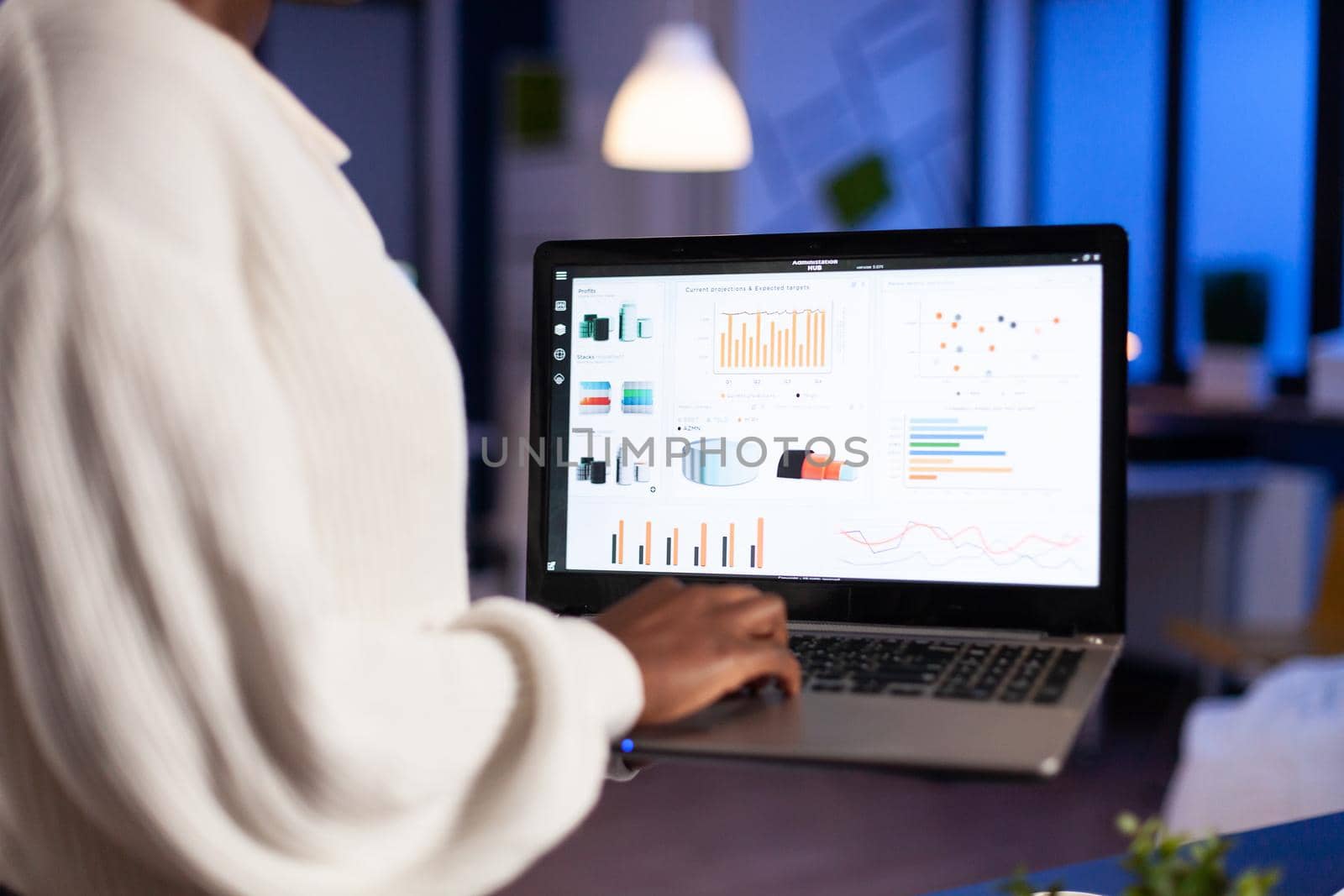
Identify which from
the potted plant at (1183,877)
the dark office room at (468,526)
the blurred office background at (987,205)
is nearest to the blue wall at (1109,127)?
the blurred office background at (987,205)

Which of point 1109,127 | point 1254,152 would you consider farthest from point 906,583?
point 1109,127

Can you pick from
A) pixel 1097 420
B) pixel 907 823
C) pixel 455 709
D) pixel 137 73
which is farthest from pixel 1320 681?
pixel 137 73

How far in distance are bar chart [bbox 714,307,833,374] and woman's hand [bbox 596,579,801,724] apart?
0.34 metres

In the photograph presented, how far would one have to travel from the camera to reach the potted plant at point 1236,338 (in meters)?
3.88

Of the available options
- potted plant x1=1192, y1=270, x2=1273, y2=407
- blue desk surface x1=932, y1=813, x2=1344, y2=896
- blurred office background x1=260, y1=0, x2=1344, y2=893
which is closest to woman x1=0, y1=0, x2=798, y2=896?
blue desk surface x1=932, y1=813, x2=1344, y2=896

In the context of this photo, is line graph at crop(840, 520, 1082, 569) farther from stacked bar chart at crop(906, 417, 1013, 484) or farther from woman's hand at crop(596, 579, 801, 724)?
woman's hand at crop(596, 579, 801, 724)


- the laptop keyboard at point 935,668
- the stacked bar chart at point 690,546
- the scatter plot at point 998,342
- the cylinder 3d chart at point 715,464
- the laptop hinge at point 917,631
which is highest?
the scatter plot at point 998,342

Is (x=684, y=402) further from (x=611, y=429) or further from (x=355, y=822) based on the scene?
(x=355, y=822)

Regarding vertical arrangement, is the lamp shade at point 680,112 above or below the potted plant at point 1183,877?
above

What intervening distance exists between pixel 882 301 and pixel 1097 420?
17 cm

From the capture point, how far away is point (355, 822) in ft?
1.80

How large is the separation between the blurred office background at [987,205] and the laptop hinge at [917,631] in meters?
1.77

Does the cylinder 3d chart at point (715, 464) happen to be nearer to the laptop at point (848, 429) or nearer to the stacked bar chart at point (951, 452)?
the laptop at point (848, 429)

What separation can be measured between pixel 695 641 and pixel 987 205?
15.0 feet
